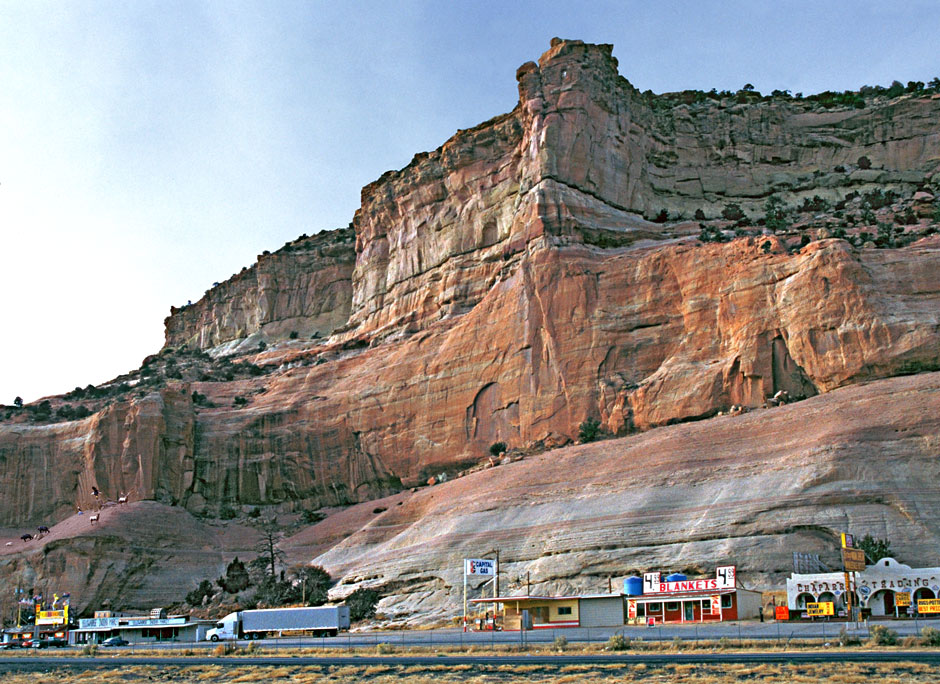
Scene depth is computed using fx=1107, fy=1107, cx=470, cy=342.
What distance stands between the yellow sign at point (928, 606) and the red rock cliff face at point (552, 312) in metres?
19.8

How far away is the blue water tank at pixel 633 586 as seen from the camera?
52.1 m

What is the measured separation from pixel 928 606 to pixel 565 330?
37226 mm

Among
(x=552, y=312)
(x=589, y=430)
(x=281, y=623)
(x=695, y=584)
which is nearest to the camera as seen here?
(x=695, y=584)

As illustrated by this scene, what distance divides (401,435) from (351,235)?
2077 inches

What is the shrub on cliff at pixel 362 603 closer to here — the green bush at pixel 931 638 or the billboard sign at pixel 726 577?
the billboard sign at pixel 726 577

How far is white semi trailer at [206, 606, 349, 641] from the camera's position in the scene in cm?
5488

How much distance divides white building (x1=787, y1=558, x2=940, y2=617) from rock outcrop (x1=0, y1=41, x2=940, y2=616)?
172 inches

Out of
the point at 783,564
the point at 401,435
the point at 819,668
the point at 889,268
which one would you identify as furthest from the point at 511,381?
the point at 819,668

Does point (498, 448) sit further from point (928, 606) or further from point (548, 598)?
point (928, 606)

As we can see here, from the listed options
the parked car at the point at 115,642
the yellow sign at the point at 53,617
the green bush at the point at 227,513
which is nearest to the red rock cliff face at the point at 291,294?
the green bush at the point at 227,513

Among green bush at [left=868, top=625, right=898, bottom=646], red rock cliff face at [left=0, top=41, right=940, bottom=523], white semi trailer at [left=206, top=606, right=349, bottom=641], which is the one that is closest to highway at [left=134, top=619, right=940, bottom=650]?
white semi trailer at [left=206, top=606, right=349, bottom=641]

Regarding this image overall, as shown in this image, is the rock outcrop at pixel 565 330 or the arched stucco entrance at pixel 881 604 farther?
the rock outcrop at pixel 565 330

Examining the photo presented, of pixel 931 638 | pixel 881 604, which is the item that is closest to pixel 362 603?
pixel 881 604

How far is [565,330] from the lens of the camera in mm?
78750
